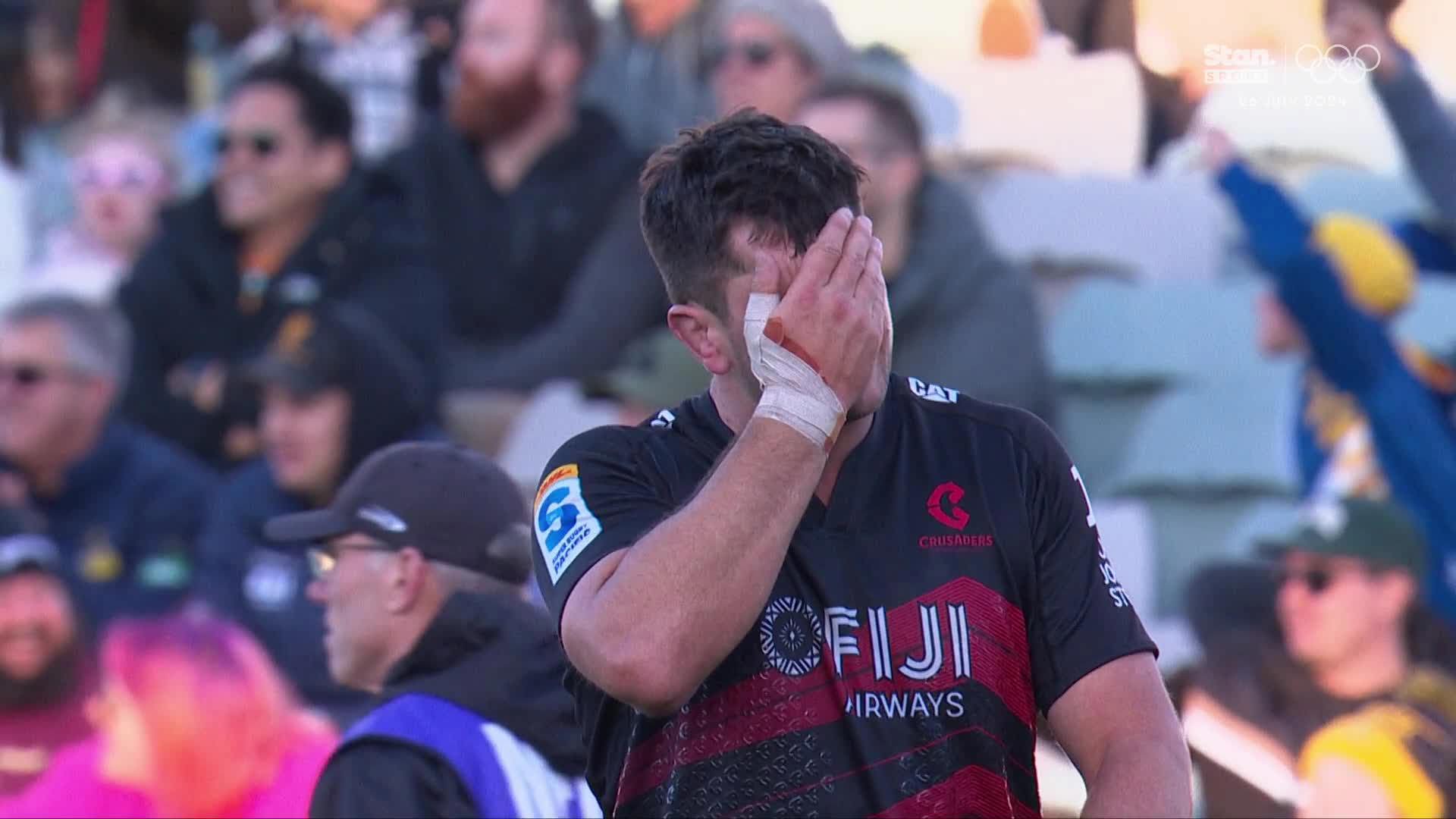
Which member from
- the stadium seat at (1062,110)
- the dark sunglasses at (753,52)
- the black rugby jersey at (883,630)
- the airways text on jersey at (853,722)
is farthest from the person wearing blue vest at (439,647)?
the stadium seat at (1062,110)

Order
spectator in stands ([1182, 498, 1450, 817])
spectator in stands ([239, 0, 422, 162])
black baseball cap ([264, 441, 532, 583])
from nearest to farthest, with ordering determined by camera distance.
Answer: black baseball cap ([264, 441, 532, 583]), spectator in stands ([1182, 498, 1450, 817]), spectator in stands ([239, 0, 422, 162])

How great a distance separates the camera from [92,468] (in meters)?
6.11

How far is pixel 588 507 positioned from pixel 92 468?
177 inches

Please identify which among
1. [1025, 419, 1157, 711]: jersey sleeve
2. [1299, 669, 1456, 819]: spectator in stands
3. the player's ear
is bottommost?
[1299, 669, 1456, 819]: spectator in stands

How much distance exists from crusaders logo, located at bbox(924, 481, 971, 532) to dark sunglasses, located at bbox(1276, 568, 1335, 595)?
11.2 ft

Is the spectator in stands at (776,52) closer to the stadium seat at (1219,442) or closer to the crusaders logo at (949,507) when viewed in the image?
the stadium seat at (1219,442)

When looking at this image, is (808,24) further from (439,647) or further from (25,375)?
(439,647)

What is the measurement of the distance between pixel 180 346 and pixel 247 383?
20.2 inches

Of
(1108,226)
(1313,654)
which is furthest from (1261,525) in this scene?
(1108,226)

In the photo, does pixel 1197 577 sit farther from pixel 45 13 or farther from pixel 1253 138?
pixel 45 13

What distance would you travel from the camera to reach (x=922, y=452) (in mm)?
2037

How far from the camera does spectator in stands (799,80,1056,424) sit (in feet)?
17.9

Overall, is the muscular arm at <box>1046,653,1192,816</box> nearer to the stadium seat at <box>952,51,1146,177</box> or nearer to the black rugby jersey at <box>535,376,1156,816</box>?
the black rugby jersey at <box>535,376,1156,816</box>

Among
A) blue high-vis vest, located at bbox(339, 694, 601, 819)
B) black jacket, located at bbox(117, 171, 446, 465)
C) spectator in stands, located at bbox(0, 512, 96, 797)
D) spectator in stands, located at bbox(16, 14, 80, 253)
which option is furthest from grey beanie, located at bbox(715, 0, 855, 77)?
blue high-vis vest, located at bbox(339, 694, 601, 819)
